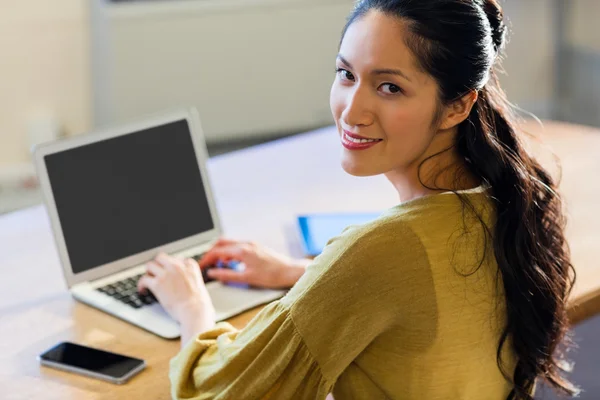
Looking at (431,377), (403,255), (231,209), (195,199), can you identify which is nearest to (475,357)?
(431,377)

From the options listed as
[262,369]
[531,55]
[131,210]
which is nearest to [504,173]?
[262,369]

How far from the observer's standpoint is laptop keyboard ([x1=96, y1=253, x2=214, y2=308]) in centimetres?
165

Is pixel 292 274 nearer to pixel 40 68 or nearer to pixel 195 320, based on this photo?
pixel 195 320

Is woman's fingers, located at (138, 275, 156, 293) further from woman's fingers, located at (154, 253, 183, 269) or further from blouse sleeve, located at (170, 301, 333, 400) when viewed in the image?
blouse sleeve, located at (170, 301, 333, 400)

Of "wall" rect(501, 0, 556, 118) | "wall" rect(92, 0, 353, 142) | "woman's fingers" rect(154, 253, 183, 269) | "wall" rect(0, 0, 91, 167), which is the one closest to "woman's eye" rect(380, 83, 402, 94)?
"woman's fingers" rect(154, 253, 183, 269)

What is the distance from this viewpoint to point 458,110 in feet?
4.23

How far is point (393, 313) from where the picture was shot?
4.06ft

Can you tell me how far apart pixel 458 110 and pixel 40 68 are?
311 cm

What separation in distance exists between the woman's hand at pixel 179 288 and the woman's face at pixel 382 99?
0.38m

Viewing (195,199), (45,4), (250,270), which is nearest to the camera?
(250,270)

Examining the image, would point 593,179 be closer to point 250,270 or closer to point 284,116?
point 250,270

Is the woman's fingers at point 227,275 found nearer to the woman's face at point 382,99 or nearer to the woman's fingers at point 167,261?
the woman's fingers at point 167,261

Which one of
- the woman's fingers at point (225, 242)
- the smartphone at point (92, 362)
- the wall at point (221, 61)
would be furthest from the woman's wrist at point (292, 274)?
the wall at point (221, 61)

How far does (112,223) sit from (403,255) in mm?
702
